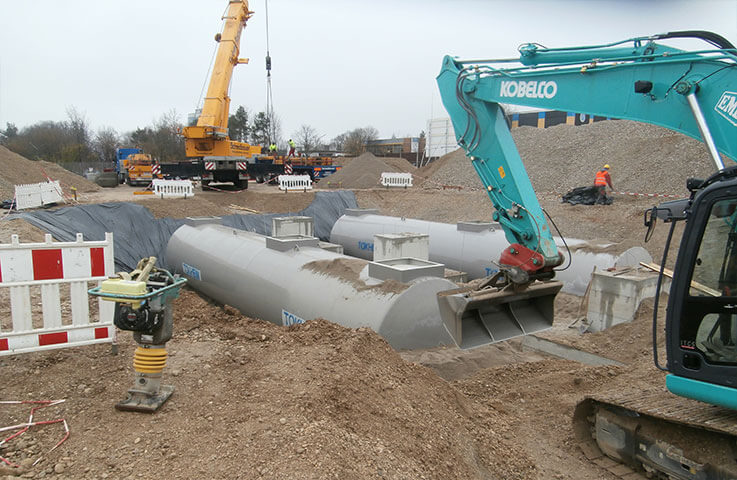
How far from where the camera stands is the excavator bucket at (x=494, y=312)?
5.48 meters

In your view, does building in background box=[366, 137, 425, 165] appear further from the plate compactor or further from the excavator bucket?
the plate compactor

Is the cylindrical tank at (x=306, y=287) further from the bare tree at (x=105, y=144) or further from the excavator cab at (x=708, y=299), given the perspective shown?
the bare tree at (x=105, y=144)

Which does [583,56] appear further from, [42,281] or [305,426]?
[42,281]

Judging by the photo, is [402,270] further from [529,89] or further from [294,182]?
[294,182]

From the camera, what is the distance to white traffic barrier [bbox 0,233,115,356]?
4230 mm

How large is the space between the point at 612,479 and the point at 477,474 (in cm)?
141

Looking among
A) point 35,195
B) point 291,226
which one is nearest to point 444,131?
point 35,195

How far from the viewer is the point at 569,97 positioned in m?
5.36

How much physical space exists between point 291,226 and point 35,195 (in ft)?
30.9

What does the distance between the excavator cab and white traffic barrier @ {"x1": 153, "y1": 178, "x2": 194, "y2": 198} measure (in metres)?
16.8

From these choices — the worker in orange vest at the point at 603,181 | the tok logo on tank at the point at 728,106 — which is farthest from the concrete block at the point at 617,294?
the worker in orange vest at the point at 603,181

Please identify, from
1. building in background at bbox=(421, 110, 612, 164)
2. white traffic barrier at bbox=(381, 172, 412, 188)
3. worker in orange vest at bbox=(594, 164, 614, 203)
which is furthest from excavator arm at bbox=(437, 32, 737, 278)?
building in background at bbox=(421, 110, 612, 164)

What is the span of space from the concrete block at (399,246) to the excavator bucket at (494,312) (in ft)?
5.31

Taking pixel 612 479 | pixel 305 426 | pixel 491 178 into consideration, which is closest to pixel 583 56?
pixel 491 178
